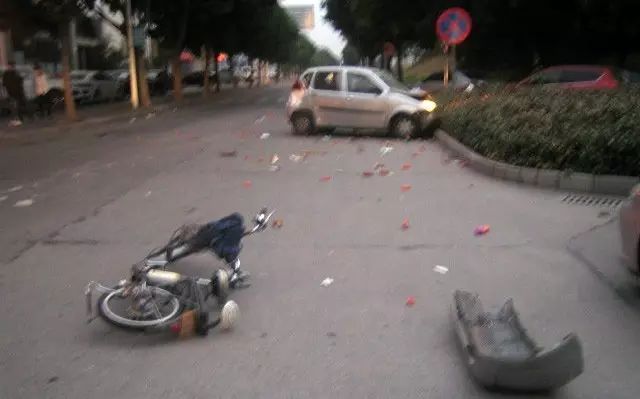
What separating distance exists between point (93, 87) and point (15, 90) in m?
11.6

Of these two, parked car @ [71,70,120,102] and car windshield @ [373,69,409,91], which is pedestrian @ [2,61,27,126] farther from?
car windshield @ [373,69,409,91]

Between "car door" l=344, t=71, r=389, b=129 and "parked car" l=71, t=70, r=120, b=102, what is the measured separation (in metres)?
19.3

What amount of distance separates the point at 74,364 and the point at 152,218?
409cm

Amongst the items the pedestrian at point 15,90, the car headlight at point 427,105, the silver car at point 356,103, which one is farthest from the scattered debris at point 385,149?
the pedestrian at point 15,90

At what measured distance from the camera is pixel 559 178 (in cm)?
956

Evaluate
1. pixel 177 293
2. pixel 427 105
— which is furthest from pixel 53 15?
pixel 177 293

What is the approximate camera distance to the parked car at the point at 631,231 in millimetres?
5246

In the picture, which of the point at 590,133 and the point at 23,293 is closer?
the point at 23,293

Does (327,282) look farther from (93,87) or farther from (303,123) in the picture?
(93,87)

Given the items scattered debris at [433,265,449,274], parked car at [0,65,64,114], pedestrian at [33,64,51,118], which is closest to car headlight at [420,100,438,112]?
scattered debris at [433,265,449,274]

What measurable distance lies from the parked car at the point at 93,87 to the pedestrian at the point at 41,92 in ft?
25.7

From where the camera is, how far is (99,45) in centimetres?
5234

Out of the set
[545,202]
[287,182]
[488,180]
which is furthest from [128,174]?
[545,202]

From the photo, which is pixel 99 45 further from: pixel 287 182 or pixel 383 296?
pixel 383 296
